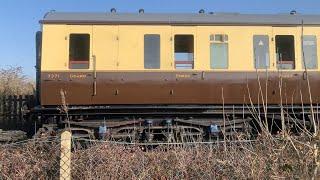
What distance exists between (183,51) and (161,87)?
117 cm

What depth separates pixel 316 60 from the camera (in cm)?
1484

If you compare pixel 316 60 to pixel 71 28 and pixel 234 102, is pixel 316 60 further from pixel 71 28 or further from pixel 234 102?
pixel 71 28

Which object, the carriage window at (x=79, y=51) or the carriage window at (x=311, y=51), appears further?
the carriage window at (x=311, y=51)

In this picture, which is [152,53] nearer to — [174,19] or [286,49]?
[174,19]

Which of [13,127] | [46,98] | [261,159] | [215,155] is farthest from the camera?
[13,127]

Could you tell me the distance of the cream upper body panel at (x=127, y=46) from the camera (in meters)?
14.3

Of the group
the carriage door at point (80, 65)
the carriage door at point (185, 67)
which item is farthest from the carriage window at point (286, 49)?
the carriage door at point (80, 65)

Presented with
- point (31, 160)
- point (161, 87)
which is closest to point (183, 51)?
point (161, 87)

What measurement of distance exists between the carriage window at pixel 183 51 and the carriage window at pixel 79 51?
7.81 ft

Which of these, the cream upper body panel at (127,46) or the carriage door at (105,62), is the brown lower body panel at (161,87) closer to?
the carriage door at (105,62)

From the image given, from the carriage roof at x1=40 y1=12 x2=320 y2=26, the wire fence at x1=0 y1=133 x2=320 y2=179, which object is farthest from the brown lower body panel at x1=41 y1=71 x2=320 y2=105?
the wire fence at x1=0 y1=133 x2=320 y2=179

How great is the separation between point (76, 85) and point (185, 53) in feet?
10.1

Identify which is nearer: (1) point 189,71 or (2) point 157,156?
(2) point 157,156

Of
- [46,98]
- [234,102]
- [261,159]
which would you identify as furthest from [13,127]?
[261,159]
